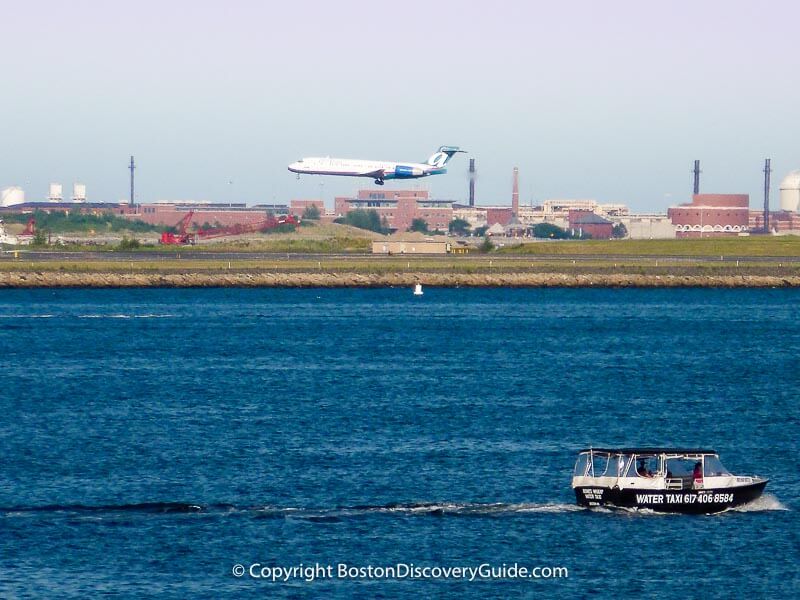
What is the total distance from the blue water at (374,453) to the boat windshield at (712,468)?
49.9 inches

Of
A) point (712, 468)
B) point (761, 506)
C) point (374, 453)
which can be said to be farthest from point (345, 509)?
point (761, 506)

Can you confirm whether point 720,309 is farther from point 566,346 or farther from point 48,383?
point 48,383

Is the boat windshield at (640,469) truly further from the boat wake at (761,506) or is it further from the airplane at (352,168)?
the airplane at (352,168)

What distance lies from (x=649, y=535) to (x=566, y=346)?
171 ft

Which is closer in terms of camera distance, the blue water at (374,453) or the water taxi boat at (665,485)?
the blue water at (374,453)

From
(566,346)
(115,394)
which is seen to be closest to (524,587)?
(115,394)

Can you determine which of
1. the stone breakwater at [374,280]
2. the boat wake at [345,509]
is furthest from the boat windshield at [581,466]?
the stone breakwater at [374,280]

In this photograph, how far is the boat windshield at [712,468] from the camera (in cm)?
4144

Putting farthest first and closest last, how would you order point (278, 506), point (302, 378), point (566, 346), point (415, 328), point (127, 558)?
1. point (415, 328)
2. point (566, 346)
3. point (302, 378)
4. point (278, 506)
5. point (127, 558)

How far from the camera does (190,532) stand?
38.8 m

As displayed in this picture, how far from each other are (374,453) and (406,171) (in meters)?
147

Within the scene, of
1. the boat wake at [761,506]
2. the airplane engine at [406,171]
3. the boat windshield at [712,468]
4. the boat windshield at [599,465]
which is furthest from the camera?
the airplane engine at [406,171]

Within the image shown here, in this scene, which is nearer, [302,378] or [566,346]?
[302,378]

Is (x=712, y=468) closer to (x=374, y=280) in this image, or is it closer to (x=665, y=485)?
(x=665, y=485)
